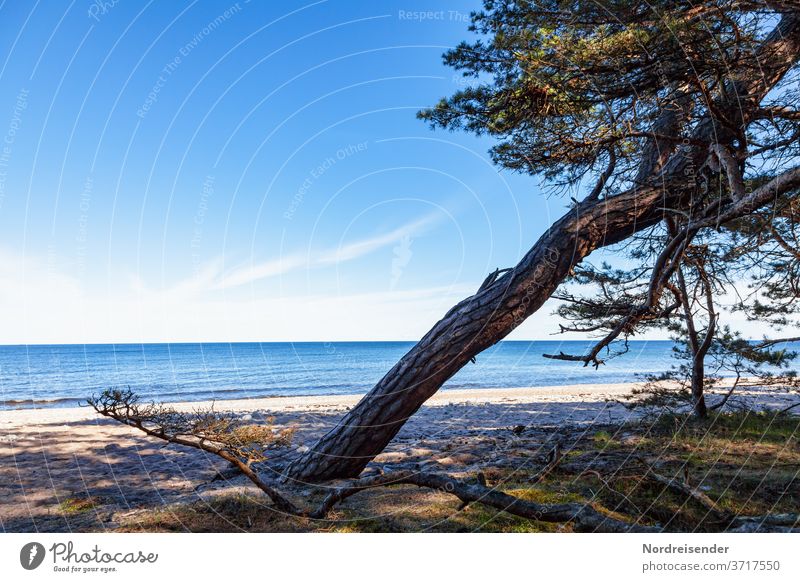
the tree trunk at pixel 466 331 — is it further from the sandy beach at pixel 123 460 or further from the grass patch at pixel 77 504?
the grass patch at pixel 77 504

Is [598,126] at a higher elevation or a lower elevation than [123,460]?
higher

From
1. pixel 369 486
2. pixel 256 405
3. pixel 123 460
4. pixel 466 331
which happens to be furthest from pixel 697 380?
pixel 256 405

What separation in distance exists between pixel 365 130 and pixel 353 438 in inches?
120

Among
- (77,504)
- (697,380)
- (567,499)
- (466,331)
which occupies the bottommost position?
(77,504)

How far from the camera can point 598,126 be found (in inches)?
141

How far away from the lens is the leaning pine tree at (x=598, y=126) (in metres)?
3.10

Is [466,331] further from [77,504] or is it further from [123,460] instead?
[123,460]

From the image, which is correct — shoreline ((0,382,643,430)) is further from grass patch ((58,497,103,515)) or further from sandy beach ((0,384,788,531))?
Answer: grass patch ((58,497,103,515))

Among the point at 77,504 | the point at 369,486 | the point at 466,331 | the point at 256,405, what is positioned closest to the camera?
the point at 369,486

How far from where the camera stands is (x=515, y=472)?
12.0 ft

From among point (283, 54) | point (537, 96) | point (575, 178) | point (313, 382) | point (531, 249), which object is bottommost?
point (313, 382)

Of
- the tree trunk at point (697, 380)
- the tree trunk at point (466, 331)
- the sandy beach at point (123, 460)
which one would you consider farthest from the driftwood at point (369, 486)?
the tree trunk at point (697, 380)
